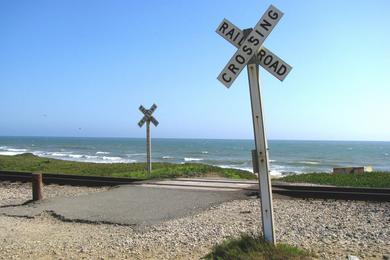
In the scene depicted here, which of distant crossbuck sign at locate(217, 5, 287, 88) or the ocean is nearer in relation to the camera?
distant crossbuck sign at locate(217, 5, 287, 88)

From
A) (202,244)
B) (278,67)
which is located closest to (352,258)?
(202,244)

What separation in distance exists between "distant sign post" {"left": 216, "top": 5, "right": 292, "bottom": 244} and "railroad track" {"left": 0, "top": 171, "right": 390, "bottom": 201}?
5.02m

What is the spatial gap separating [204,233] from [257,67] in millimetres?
3020

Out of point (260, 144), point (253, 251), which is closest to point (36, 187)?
point (253, 251)

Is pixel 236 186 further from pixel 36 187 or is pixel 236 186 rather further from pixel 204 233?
pixel 36 187

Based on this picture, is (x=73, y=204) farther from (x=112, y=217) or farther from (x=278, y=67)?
(x=278, y=67)

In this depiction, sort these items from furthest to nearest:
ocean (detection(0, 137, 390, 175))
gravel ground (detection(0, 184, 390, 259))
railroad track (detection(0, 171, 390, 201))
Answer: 1. ocean (detection(0, 137, 390, 175))
2. railroad track (detection(0, 171, 390, 201))
3. gravel ground (detection(0, 184, 390, 259))

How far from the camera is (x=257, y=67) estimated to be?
5270 millimetres

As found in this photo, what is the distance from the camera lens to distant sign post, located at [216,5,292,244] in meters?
5.04

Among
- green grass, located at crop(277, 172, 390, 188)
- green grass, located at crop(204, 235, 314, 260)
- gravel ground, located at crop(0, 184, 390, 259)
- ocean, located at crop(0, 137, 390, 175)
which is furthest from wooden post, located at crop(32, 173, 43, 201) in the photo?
ocean, located at crop(0, 137, 390, 175)

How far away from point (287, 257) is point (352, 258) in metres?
0.86

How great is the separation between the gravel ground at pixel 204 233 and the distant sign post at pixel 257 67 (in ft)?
3.39

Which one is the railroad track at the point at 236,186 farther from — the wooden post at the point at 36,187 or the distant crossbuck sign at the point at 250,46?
the distant crossbuck sign at the point at 250,46

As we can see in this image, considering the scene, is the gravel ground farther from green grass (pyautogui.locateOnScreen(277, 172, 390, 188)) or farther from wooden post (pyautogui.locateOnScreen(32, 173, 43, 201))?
green grass (pyautogui.locateOnScreen(277, 172, 390, 188))
